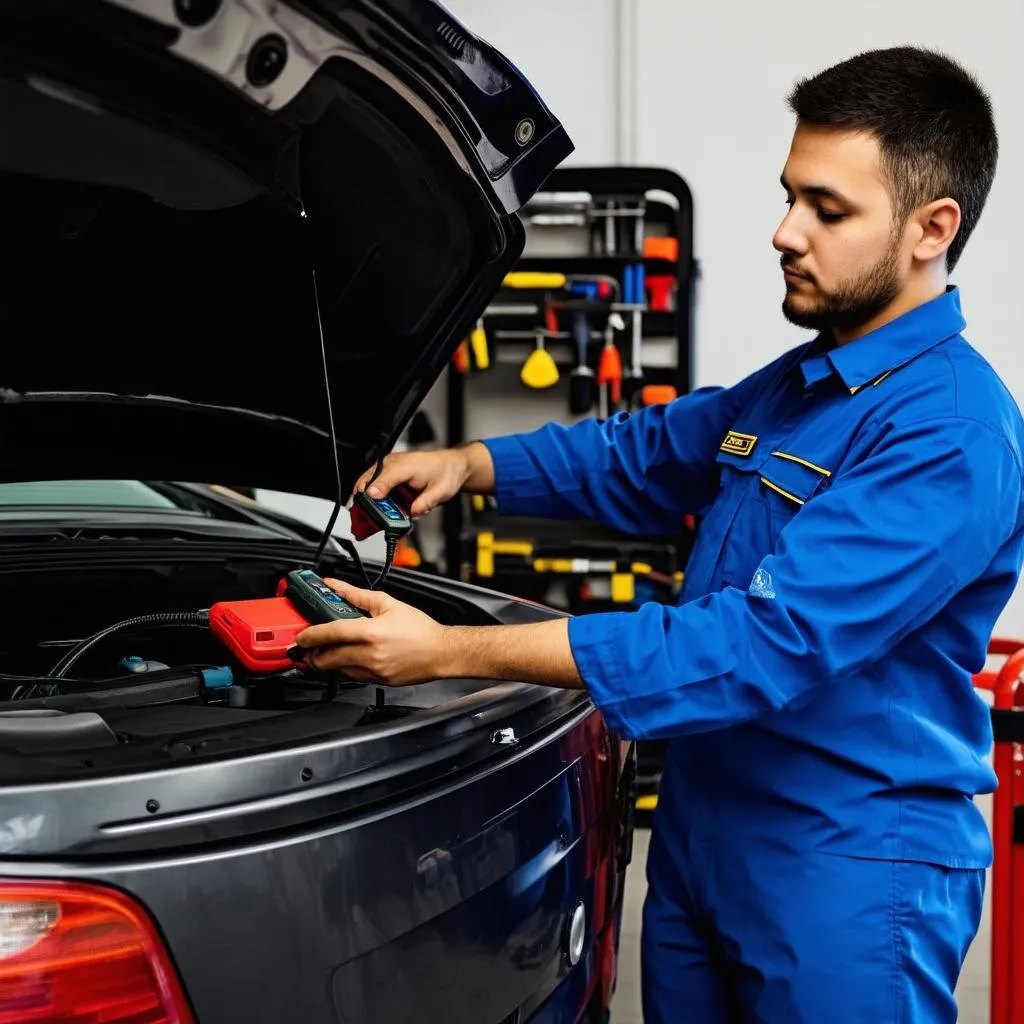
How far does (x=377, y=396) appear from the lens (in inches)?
61.8

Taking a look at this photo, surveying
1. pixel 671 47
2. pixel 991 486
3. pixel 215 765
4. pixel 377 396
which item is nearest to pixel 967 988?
pixel 991 486

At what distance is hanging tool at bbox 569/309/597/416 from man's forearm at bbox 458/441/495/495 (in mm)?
1834

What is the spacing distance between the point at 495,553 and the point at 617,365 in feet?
2.35

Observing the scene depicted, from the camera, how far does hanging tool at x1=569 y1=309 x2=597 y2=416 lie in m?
3.43

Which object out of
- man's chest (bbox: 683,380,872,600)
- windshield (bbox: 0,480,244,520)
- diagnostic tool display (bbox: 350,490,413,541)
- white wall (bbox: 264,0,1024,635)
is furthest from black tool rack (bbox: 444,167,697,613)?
man's chest (bbox: 683,380,872,600)

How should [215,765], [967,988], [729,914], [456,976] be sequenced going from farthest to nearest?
1. [967,988]
2. [729,914]
3. [456,976]
4. [215,765]

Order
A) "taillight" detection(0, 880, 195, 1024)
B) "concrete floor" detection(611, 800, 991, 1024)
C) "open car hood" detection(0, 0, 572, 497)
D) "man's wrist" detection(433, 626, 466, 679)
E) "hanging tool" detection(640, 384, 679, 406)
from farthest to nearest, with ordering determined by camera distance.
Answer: "hanging tool" detection(640, 384, 679, 406), "concrete floor" detection(611, 800, 991, 1024), "man's wrist" detection(433, 626, 466, 679), "open car hood" detection(0, 0, 572, 497), "taillight" detection(0, 880, 195, 1024)

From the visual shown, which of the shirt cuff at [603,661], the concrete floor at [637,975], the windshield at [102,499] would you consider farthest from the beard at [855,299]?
the concrete floor at [637,975]

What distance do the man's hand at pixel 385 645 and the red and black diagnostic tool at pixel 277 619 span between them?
0.02m

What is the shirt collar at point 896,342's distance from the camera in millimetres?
1269

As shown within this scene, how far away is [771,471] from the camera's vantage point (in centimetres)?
132

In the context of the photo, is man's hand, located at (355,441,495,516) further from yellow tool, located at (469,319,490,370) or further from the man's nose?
yellow tool, located at (469,319,490,370)

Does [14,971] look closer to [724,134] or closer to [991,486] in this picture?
[991,486]

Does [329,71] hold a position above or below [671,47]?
below
